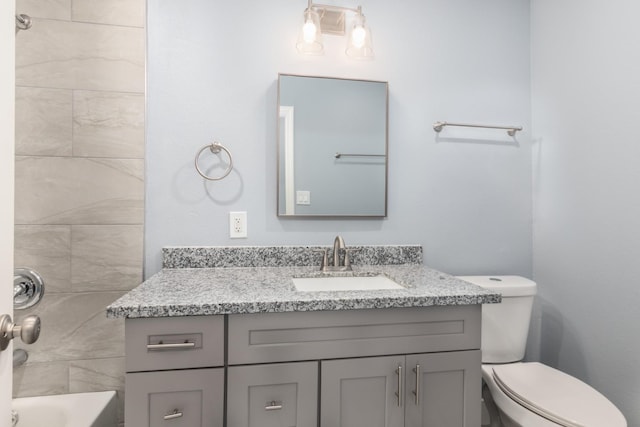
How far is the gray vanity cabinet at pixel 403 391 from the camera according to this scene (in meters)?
1.03

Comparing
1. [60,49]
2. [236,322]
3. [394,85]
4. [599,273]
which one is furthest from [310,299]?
[60,49]

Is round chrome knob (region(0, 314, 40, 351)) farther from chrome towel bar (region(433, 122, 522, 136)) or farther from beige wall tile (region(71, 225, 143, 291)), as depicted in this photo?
chrome towel bar (region(433, 122, 522, 136))

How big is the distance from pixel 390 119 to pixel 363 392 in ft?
4.12

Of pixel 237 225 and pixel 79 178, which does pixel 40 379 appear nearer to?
pixel 79 178

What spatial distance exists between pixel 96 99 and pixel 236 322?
3.82ft

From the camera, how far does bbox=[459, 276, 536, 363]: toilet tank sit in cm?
154

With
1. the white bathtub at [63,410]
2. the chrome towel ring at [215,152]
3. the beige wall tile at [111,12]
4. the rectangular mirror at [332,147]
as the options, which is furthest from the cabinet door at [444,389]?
the beige wall tile at [111,12]

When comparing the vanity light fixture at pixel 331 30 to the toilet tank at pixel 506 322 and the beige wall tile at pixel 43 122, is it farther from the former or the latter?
the toilet tank at pixel 506 322


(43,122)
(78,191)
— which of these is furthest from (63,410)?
(43,122)

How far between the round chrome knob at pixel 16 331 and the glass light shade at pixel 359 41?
5.06ft

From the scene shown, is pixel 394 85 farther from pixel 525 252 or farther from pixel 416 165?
pixel 525 252

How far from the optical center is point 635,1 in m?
1.35

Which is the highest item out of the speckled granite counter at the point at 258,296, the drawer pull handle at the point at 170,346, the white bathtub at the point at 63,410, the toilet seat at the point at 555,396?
the speckled granite counter at the point at 258,296

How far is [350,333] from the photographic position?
105 cm
